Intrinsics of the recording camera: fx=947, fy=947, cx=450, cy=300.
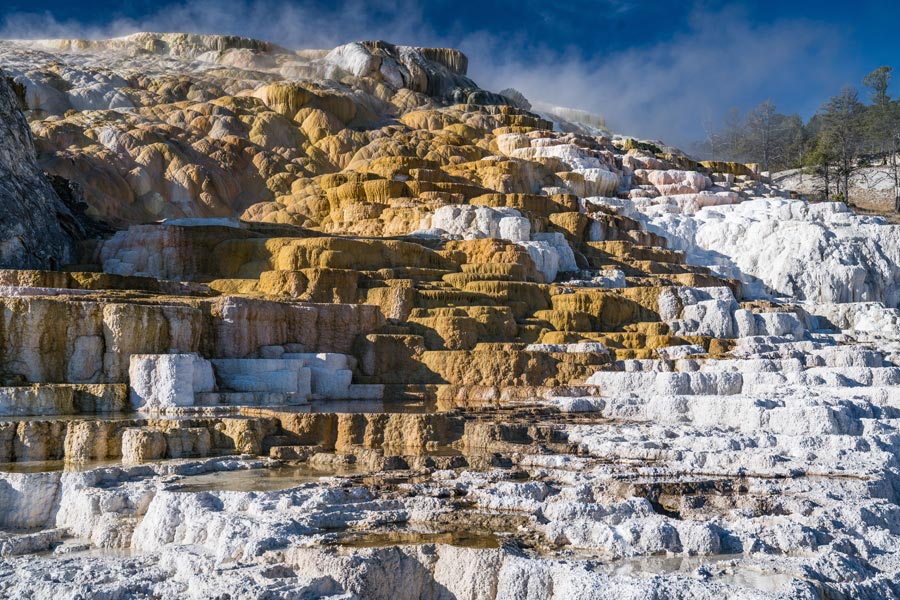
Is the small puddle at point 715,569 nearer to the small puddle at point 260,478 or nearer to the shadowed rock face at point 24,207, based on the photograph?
the small puddle at point 260,478

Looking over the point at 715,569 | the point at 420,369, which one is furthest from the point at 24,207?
the point at 715,569

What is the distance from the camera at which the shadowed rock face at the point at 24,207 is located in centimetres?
1927

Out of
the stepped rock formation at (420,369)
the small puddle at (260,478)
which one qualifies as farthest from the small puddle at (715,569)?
the small puddle at (260,478)

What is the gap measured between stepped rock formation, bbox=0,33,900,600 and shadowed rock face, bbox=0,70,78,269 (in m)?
0.07

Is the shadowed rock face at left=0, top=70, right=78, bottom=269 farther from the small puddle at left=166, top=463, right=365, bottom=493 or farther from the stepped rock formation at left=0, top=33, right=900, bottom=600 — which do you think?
the small puddle at left=166, top=463, right=365, bottom=493

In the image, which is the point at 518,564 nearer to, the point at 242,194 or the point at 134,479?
the point at 134,479

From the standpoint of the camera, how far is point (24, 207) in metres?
20.0

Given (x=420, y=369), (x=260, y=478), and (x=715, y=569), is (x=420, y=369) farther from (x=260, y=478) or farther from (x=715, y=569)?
(x=715, y=569)

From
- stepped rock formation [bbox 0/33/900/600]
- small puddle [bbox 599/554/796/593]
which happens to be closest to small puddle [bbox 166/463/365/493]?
stepped rock formation [bbox 0/33/900/600]

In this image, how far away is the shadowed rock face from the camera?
1927 centimetres

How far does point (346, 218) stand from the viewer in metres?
27.6

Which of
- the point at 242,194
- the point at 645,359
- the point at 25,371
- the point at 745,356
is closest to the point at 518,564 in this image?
the point at 25,371

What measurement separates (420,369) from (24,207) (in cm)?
957

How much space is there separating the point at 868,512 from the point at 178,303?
1070 cm
